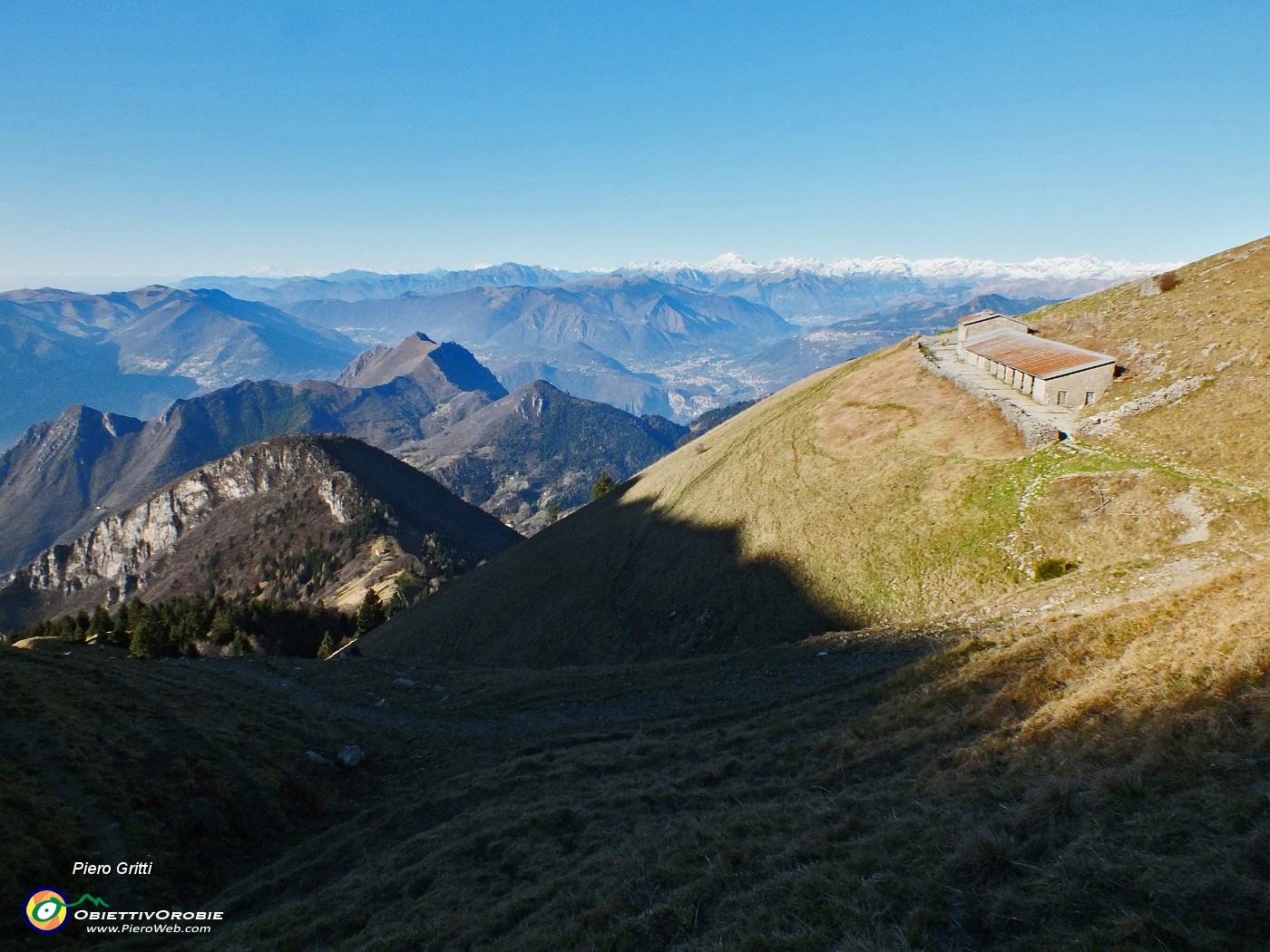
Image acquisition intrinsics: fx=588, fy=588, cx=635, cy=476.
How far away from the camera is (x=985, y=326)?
74812mm

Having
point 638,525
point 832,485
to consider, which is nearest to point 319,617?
point 638,525

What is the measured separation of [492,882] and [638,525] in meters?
54.5

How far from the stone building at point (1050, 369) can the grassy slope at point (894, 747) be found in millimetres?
2569

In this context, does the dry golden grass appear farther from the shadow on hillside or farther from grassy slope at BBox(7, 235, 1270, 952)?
the shadow on hillside

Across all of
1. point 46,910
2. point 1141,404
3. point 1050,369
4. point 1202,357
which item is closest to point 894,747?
point 46,910

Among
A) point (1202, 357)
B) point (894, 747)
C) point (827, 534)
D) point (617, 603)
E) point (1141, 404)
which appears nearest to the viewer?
point (894, 747)

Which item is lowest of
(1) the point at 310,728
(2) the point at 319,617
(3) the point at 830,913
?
(2) the point at 319,617

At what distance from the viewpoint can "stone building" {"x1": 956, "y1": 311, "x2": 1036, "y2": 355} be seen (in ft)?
234

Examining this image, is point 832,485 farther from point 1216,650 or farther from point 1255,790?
point 1255,790

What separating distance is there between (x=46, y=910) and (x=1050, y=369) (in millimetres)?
64030

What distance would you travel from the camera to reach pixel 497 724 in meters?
32.8

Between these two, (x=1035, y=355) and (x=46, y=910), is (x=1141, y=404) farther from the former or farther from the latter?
(x=46, y=910)

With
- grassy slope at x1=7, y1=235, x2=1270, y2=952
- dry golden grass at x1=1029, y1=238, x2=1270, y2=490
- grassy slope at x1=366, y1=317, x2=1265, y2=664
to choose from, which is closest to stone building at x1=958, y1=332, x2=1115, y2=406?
dry golden grass at x1=1029, y1=238, x2=1270, y2=490

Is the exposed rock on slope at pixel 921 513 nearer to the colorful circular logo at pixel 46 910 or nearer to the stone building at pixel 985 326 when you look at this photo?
the stone building at pixel 985 326
